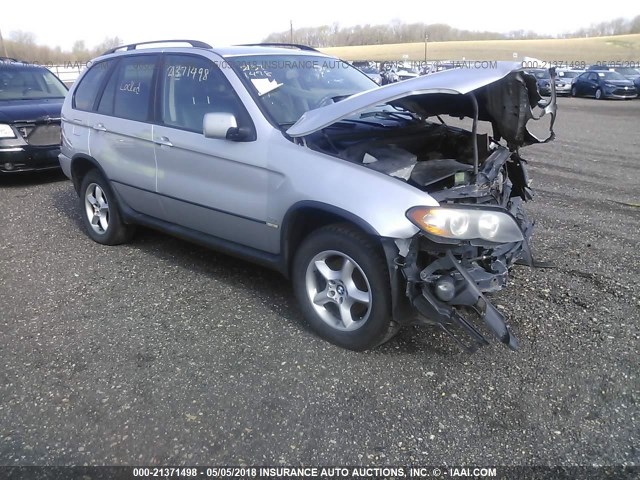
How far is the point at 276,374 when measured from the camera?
3289mm

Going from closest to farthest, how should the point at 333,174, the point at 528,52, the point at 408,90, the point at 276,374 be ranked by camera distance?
the point at 408,90, the point at 276,374, the point at 333,174, the point at 528,52

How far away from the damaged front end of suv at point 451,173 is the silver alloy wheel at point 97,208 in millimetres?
2711

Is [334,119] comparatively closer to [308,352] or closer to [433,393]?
[308,352]

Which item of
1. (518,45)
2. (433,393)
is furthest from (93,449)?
(518,45)

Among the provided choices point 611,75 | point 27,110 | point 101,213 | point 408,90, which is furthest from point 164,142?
point 611,75

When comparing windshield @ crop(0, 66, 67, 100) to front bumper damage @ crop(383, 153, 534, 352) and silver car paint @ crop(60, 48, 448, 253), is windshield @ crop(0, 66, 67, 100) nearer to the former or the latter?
silver car paint @ crop(60, 48, 448, 253)

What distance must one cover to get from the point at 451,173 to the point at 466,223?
2.10 ft

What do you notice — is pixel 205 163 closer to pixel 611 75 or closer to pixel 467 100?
pixel 467 100

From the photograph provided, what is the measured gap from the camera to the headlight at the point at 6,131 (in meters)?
7.80

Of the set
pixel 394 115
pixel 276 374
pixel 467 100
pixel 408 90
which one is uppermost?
pixel 408 90

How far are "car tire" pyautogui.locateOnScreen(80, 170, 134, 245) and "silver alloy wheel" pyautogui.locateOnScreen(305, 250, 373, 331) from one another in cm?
256

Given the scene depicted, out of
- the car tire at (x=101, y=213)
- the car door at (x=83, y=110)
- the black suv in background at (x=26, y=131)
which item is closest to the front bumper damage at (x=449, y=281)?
the car tire at (x=101, y=213)

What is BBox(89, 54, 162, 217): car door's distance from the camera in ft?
15.3

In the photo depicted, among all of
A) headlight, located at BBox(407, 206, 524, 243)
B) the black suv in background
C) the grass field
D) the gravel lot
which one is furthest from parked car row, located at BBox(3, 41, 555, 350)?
the grass field
